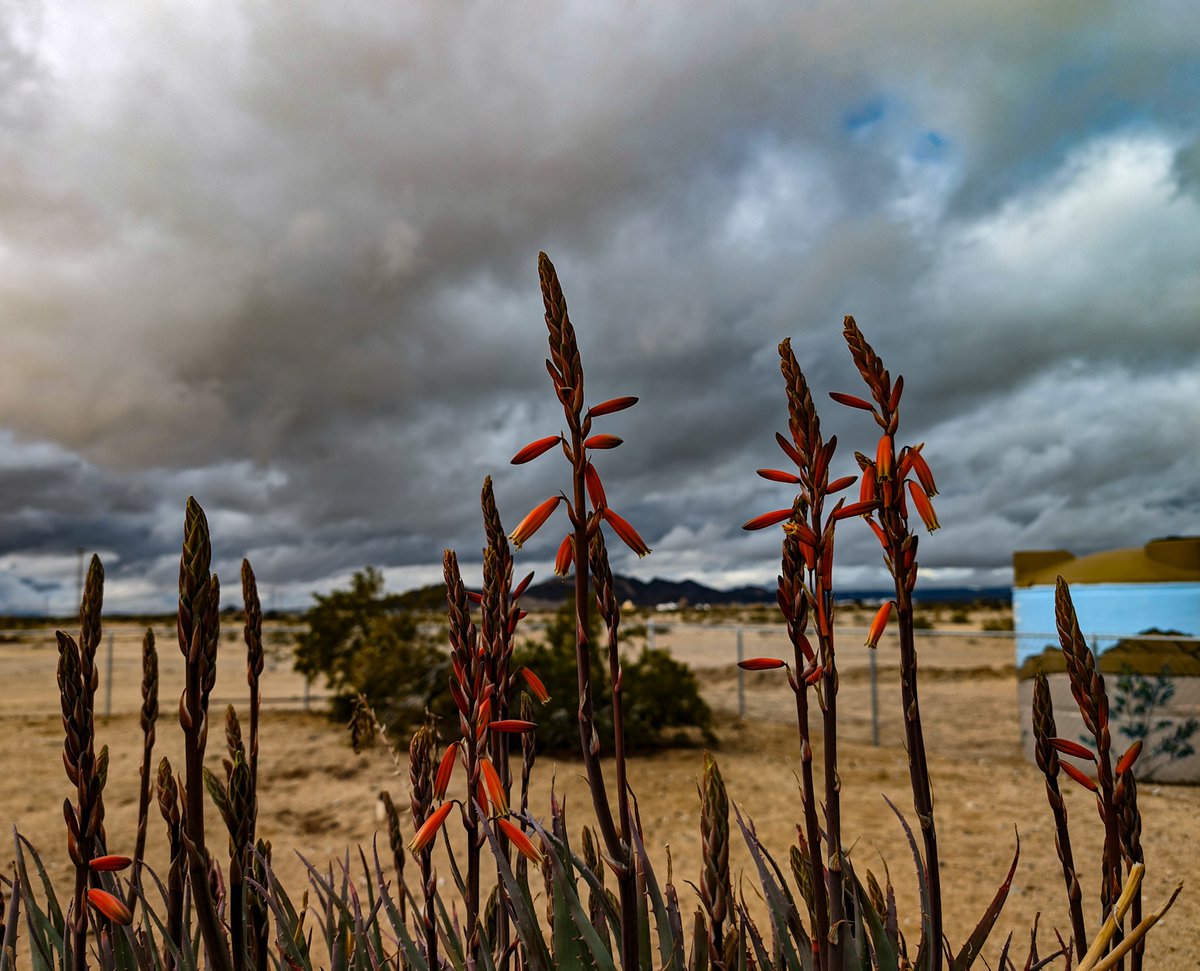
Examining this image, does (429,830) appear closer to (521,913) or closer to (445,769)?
(445,769)

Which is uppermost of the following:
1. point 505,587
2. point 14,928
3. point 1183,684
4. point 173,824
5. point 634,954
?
point 505,587

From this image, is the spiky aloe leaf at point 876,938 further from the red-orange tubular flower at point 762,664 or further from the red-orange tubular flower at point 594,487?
the red-orange tubular flower at point 594,487

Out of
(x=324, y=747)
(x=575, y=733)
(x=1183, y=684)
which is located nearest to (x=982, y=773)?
(x=1183, y=684)

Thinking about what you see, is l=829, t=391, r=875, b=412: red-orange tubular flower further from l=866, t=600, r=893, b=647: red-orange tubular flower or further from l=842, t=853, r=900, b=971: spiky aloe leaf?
l=842, t=853, r=900, b=971: spiky aloe leaf

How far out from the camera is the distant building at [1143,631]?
10062mm

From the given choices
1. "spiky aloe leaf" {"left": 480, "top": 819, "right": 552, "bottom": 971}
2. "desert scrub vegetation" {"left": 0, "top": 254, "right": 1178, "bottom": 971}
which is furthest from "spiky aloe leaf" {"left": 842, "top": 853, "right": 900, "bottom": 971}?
"spiky aloe leaf" {"left": 480, "top": 819, "right": 552, "bottom": 971}

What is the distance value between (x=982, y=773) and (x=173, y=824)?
37.9 feet

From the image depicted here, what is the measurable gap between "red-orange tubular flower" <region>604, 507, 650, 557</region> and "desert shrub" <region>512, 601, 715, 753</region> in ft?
34.1

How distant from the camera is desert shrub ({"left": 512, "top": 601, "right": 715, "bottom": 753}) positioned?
11.8 m

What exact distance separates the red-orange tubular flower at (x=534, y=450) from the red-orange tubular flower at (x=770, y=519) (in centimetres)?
37

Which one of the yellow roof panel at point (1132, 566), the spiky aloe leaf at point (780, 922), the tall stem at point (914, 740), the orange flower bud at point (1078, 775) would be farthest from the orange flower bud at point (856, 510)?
the yellow roof panel at point (1132, 566)

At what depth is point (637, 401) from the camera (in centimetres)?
131

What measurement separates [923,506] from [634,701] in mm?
11232

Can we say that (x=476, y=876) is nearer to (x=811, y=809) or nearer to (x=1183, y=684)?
(x=811, y=809)
